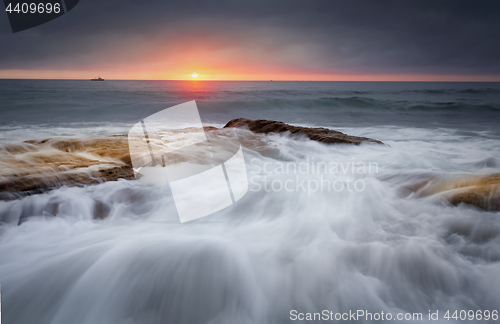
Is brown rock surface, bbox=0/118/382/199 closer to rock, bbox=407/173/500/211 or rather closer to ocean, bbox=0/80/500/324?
ocean, bbox=0/80/500/324

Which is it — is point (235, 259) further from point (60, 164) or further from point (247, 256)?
point (60, 164)

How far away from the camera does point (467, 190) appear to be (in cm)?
286

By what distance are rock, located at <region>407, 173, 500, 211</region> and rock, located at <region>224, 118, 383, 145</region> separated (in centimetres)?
248

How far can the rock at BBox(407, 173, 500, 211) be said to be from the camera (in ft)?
8.70

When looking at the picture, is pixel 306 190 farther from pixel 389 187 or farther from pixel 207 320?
pixel 207 320

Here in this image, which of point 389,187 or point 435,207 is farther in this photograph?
point 389,187

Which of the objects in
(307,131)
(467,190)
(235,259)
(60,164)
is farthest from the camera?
(307,131)

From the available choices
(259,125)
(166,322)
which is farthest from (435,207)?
(259,125)

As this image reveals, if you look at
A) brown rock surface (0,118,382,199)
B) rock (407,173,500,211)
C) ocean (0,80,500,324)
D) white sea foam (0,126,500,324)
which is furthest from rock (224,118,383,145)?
brown rock surface (0,118,382,199)

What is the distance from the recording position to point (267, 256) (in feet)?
7.62

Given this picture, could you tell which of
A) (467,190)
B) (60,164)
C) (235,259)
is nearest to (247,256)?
(235,259)

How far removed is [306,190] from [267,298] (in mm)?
1988

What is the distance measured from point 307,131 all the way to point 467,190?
3785mm

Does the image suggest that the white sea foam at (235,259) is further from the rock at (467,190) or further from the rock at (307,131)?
the rock at (307,131)
